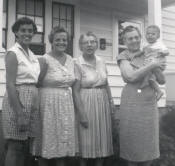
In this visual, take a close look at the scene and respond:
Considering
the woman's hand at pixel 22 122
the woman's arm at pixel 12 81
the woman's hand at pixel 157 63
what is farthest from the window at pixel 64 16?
the woman's hand at pixel 22 122

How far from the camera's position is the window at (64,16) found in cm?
832

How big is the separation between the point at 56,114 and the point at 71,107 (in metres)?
0.20

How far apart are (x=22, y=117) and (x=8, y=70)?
A: 1.65ft

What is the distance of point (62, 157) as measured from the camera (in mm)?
3699

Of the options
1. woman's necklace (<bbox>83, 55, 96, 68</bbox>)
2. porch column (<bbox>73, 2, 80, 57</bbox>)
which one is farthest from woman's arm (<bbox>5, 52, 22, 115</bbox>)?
porch column (<bbox>73, 2, 80, 57</bbox>)

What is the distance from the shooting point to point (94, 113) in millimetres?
3975

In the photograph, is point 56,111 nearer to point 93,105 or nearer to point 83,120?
point 83,120

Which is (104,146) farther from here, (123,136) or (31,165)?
(31,165)

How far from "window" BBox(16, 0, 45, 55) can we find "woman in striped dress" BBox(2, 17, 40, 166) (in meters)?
4.50

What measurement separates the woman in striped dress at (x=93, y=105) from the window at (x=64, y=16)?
4.51m

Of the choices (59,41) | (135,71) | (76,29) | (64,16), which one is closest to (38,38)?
(64,16)

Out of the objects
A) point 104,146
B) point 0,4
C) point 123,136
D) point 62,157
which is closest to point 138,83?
point 123,136

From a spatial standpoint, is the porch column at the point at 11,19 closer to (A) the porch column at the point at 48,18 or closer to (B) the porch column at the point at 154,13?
(A) the porch column at the point at 48,18

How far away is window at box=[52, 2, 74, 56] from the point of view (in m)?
8.32
